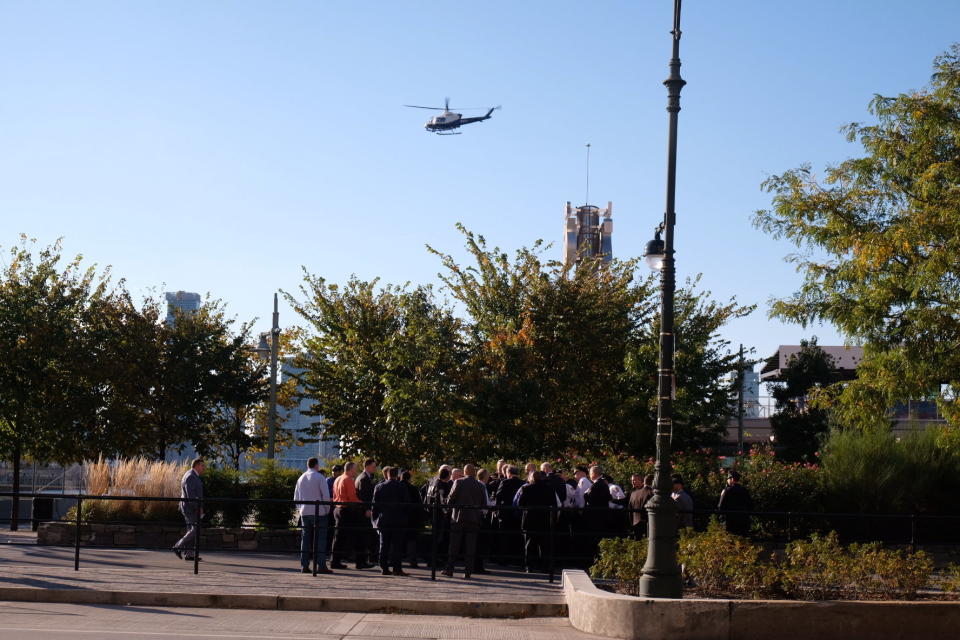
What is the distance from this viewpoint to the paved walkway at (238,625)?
1038 cm

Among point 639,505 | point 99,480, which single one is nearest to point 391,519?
point 639,505

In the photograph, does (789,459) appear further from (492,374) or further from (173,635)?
(173,635)

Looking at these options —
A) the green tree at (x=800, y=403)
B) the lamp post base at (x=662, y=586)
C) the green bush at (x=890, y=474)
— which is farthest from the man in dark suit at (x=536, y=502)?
the green tree at (x=800, y=403)

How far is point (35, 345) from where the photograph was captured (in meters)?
28.3

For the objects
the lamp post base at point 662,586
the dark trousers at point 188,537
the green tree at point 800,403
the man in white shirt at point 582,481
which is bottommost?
the dark trousers at point 188,537

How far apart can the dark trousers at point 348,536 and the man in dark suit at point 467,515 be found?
1.39 meters

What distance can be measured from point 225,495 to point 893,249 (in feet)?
44.2

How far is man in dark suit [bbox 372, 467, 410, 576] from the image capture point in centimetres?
1570

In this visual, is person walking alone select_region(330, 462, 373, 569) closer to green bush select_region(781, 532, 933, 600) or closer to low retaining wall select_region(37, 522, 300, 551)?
low retaining wall select_region(37, 522, 300, 551)

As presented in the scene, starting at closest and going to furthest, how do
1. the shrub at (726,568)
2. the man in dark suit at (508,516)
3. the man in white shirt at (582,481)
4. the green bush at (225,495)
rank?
the shrub at (726,568)
the man in dark suit at (508,516)
the man in white shirt at (582,481)
the green bush at (225,495)

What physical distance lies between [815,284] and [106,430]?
19.6 m

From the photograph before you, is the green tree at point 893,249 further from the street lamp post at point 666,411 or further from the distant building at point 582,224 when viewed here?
the distant building at point 582,224

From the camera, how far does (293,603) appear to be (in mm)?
12570

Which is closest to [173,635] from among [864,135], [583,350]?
[864,135]
